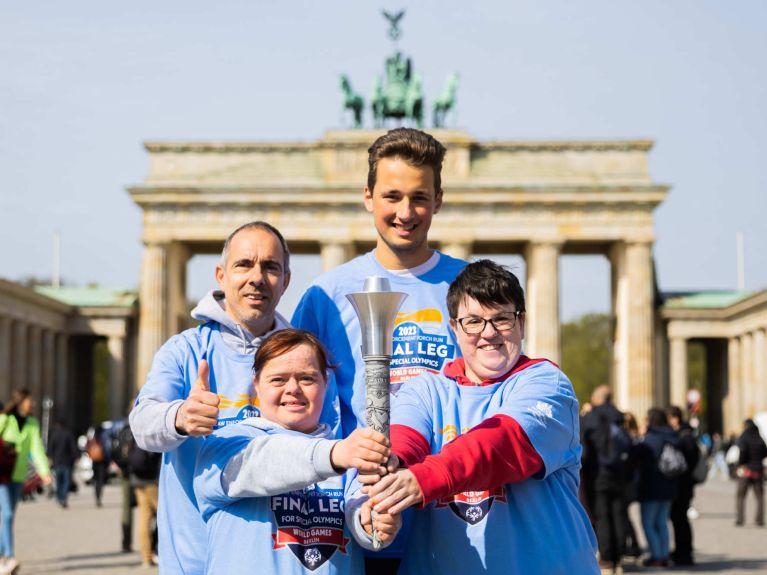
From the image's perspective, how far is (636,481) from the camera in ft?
55.6

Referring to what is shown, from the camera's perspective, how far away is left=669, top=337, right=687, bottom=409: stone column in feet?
197

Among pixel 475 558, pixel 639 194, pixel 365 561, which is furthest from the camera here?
pixel 639 194

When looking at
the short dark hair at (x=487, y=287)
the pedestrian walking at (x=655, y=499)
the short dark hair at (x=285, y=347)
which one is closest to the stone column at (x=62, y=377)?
the pedestrian walking at (x=655, y=499)

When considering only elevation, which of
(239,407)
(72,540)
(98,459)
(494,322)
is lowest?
(72,540)

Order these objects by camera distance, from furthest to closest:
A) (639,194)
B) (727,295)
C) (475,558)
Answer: (727,295), (639,194), (475,558)

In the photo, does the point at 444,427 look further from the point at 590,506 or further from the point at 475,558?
the point at 590,506

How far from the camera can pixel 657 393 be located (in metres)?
57.7

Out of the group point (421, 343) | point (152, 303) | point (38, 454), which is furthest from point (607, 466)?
point (152, 303)

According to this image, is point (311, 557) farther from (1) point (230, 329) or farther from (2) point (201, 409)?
(1) point (230, 329)

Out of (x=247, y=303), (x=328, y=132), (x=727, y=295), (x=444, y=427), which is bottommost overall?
(x=444, y=427)

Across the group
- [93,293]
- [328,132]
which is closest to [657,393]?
[328,132]

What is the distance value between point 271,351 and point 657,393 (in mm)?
54668

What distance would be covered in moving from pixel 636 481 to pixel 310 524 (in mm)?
13008

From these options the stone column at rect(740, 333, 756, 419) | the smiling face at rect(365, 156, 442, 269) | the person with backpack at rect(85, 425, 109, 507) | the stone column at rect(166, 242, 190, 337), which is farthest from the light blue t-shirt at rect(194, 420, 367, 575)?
the stone column at rect(740, 333, 756, 419)
